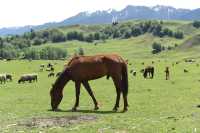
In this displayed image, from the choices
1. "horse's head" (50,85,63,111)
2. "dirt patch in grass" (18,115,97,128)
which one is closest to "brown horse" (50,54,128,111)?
"horse's head" (50,85,63,111)

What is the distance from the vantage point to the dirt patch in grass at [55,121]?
2022 centimetres

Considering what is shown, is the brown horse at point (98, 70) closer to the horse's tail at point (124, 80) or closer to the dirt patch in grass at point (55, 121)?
the horse's tail at point (124, 80)

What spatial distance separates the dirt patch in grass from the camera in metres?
20.2

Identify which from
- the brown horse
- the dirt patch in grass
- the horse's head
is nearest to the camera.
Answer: the dirt patch in grass

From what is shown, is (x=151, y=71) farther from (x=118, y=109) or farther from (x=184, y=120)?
(x=184, y=120)

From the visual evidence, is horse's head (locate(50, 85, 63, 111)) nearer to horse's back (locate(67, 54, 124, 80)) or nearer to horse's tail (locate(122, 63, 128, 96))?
horse's back (locate(67, 54, 124, 80))

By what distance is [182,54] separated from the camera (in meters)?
198

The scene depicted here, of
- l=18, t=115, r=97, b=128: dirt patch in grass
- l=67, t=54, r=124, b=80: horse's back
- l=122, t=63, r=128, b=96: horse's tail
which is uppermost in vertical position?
l=67, t=54, r=124, b=80: horse's back

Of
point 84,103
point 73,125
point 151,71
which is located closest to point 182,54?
point 151,71

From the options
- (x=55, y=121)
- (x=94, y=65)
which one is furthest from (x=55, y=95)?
(x=55, y=121)

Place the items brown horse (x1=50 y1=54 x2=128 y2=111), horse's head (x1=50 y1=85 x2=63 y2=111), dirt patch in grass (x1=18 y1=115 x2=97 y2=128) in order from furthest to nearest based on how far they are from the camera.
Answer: horse's head (x1=50 y1=85 x2=63 y2=111) → brown horse (x1=50 y1=54 x2=128 y2=111) → dirt patch in grass (x1=18 y1=115 x2=97 y2=128)

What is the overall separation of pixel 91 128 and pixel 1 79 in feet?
166

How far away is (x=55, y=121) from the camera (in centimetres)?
2119

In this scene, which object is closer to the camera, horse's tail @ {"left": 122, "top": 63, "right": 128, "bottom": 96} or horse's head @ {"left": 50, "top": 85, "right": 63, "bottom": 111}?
horse's tail @ {"left": 122, "top": 63, "right": 128, "bottom": 96}
